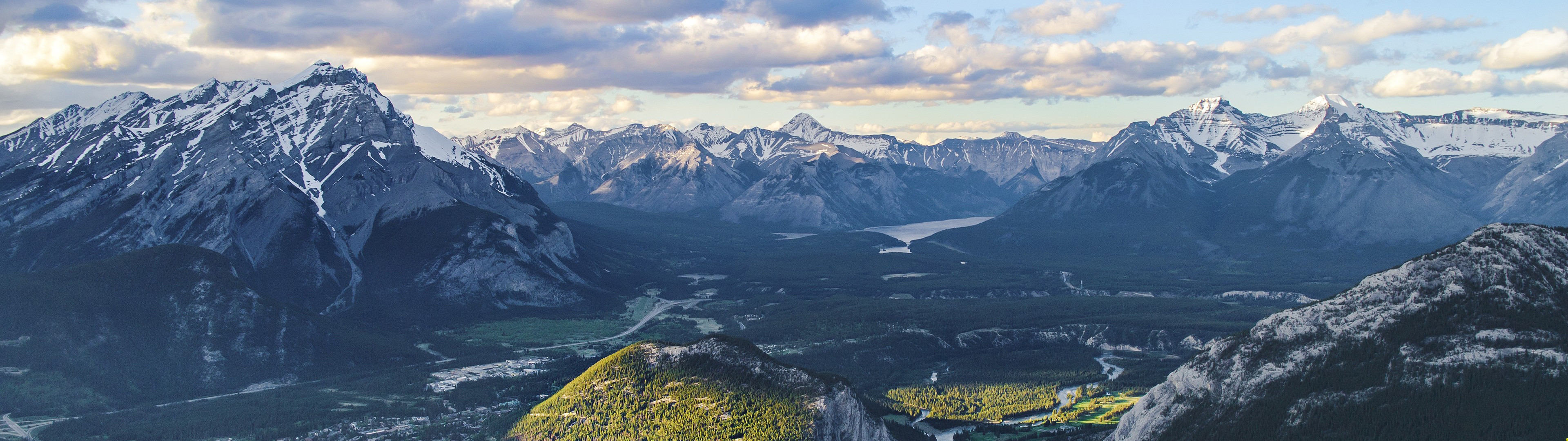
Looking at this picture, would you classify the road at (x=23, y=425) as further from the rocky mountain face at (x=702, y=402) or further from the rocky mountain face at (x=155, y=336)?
the rocky mountain face at (x=702, y=402)

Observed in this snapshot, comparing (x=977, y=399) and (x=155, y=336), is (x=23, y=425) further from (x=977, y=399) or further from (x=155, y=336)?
(x=977, y=399)

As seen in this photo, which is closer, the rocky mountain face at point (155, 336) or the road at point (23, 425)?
the road at point (23, 425)

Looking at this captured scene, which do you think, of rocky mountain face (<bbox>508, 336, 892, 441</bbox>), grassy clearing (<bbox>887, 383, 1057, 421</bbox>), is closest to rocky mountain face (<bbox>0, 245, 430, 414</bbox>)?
rocky mountain face (<bbox>508, 336, 892, 441</bbox>)

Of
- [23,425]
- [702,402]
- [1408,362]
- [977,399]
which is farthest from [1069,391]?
[23,425]

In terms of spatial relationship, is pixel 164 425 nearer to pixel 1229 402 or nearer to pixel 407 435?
pixel 407 435

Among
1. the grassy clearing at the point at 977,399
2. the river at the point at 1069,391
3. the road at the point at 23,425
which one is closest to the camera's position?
the road at the point at 23,425

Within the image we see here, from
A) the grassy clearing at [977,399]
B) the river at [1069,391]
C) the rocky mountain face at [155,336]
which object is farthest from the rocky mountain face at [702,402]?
the rocky mountain face at [155,336]
